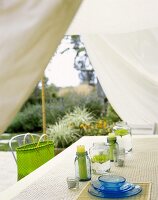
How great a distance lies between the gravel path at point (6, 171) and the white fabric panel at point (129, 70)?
5.77 feet

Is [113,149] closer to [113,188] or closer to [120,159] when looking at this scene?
[120,159]

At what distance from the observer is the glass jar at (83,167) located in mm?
1803

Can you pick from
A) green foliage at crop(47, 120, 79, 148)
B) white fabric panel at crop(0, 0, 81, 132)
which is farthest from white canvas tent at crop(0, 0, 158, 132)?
green foliage at crop(47, 120, 79, 148)

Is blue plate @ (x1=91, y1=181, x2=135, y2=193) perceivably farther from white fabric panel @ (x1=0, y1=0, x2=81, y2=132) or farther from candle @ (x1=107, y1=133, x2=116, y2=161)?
white fabric panel @ (x1=0, y1=0, x2=81, y2=132)

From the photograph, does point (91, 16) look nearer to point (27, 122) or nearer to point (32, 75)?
point (32, 75)

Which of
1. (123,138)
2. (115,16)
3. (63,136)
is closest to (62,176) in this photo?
(123,138)

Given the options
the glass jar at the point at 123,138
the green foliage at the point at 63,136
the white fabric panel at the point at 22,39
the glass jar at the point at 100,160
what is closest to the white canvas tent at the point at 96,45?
the white fabric panel at the point at 22,39

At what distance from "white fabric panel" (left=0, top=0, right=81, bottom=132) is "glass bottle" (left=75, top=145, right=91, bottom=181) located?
1.08 metres

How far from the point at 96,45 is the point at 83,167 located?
74.8 inches

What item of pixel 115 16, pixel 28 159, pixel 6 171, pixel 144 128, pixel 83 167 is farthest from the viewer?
pixel 6 171

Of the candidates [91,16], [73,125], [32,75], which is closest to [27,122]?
[73,125]

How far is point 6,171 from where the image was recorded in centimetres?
527

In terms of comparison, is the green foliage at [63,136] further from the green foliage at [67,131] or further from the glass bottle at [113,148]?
the glass bottle at [113,148]

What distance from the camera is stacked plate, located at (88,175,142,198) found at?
60.9 inches
